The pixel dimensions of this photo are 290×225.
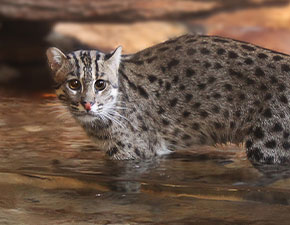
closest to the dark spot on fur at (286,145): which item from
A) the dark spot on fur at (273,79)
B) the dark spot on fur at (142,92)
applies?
the dark spot on fur at (273,79)

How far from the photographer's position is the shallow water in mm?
5562

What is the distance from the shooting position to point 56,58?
6980 millimetres

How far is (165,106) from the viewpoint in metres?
7.33

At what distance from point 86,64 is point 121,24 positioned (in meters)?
7.02

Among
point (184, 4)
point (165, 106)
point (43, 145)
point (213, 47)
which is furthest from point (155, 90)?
point (184, 4)

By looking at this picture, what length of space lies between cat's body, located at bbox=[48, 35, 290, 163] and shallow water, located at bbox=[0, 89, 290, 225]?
192 millimetres

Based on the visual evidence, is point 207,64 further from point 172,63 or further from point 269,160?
point 269,160

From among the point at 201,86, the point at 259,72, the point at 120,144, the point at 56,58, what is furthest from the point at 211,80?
the point at 56,58

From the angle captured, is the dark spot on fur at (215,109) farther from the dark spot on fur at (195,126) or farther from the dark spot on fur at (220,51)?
the dark spot on fur at (220,51)

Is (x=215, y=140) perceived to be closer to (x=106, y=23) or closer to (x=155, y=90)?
(x=155, y=90)

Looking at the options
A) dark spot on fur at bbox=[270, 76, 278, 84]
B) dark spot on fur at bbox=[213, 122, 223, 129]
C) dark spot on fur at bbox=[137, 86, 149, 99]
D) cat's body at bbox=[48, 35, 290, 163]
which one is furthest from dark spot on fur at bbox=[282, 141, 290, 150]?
dark spot on fur at bbox=[137, 86, 149, 99]

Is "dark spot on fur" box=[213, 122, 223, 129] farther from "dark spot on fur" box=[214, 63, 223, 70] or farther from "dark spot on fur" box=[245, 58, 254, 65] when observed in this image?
"dark spot on fur" box=[245, 58, 254, 65]

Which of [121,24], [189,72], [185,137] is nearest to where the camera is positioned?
[189,72]

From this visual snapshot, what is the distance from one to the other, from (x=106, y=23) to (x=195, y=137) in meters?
6.83
